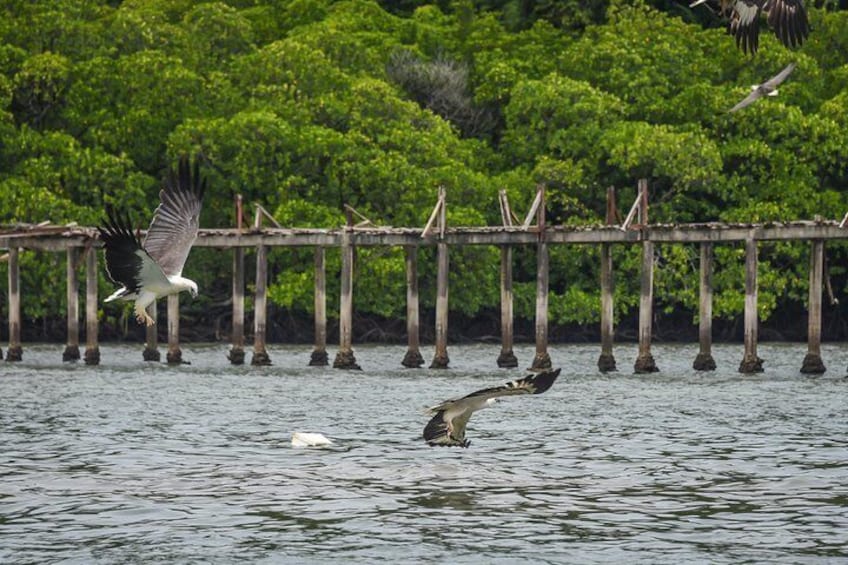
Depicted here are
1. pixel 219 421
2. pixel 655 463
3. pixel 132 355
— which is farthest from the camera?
pixel 132 355

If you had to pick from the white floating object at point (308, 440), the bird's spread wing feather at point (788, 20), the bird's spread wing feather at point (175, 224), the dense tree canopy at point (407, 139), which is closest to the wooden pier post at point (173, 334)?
the dense tree canopy at point (407, 139)

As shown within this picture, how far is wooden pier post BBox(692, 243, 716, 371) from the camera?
43.4 metres

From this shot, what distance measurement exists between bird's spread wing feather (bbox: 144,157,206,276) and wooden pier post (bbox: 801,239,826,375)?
2142 centimetres

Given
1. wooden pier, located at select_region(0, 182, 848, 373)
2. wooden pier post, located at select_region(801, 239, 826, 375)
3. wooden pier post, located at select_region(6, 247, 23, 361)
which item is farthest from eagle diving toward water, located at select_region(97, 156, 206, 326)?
wooden pier post, located at select_region(6, 247, 23, 361)

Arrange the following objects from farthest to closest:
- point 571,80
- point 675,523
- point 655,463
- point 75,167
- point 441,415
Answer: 1. point 571,80
2. point 75,167
3. point 655,463
4. point 441,415
5. point 675,523

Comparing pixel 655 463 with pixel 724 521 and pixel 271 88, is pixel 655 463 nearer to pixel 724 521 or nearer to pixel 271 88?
pixel 724 521

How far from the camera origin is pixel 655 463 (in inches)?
1064

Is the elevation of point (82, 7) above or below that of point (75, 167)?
above

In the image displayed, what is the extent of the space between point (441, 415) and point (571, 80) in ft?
140

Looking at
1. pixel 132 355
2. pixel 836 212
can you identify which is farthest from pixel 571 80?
pixel 132 355

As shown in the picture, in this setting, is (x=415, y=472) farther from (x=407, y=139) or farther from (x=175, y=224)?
(x=407, y=139)

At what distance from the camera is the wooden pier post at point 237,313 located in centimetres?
4725

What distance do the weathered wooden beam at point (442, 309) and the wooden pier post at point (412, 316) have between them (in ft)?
2.44

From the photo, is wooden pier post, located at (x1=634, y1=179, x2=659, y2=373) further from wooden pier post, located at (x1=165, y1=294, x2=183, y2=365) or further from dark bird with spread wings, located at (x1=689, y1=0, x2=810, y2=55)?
dark bird with spread wings, located at (x1=689, y1=0, x2=810, y2=55)
